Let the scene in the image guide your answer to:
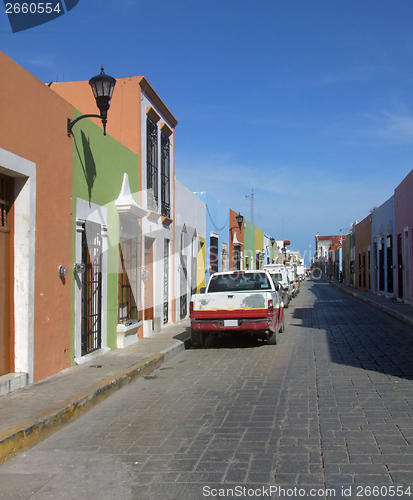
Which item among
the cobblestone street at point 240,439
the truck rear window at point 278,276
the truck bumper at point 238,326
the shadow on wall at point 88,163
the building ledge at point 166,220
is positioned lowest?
the cobblestone street at point 240,439

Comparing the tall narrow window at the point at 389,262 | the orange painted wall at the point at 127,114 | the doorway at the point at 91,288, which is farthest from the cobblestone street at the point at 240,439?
the tall narrow window at the point at 389,262

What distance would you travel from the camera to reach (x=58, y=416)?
18.5 ft

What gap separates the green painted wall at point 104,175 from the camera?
342 inches

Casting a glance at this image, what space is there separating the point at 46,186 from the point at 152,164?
6503mm

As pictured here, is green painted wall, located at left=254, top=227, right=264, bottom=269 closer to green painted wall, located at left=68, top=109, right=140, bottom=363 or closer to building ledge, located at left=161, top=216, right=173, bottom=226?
building ledge, located at left=161, top=216, right=173, bottom=226

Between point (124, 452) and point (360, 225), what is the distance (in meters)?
36.4

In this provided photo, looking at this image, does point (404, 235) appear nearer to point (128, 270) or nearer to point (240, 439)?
point (128, 270)

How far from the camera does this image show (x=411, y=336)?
12211 mm

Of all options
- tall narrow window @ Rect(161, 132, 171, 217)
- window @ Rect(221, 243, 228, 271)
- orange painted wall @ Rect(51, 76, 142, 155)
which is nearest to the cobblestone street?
orange painted wall @ Rect(51, 76, 142, 155)

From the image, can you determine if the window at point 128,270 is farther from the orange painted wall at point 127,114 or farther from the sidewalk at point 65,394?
the orange painted wall at point 127,114

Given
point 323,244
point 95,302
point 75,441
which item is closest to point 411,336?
point 95,302

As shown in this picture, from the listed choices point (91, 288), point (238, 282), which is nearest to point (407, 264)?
point (238, 282)

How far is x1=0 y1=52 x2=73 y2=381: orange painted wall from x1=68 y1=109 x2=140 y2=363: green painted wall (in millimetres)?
334

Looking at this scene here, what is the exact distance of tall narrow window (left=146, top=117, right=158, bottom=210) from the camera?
1327cm
